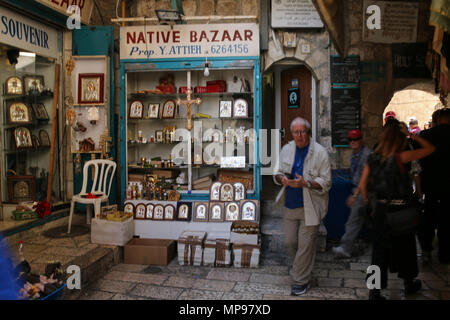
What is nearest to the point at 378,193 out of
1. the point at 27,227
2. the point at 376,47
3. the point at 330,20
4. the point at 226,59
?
the point at 330,20

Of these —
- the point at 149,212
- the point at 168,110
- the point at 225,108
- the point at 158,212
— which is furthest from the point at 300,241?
the point at 168,110

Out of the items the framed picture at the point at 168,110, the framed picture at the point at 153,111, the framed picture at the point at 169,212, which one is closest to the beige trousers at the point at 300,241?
the framed picture at the point at 169,212

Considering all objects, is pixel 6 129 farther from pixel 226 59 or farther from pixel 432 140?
pixel 432 140

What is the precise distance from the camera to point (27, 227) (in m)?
4.88

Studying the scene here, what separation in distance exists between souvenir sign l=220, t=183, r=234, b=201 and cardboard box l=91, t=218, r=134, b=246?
152cm

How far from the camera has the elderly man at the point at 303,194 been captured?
357cm

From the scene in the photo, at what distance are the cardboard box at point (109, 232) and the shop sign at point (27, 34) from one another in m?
2.83

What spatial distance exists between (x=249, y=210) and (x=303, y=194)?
5.40 ft

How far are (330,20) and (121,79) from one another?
11.3 ft

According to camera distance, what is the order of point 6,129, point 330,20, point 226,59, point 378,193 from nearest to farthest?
point 378,193 < point 330,20 < point 6,129 < point 226,59

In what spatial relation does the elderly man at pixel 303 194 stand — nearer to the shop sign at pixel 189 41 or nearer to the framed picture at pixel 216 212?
the framed picture at pixel 216 212

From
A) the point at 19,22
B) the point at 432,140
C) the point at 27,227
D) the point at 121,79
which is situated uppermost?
the point at 19,22

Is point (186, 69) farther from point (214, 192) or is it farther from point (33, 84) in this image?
point (33, 84)

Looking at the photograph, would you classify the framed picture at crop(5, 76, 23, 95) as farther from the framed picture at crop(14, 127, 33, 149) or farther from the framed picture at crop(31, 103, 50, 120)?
the framed picture at crop(14, 127, 33, 149)
